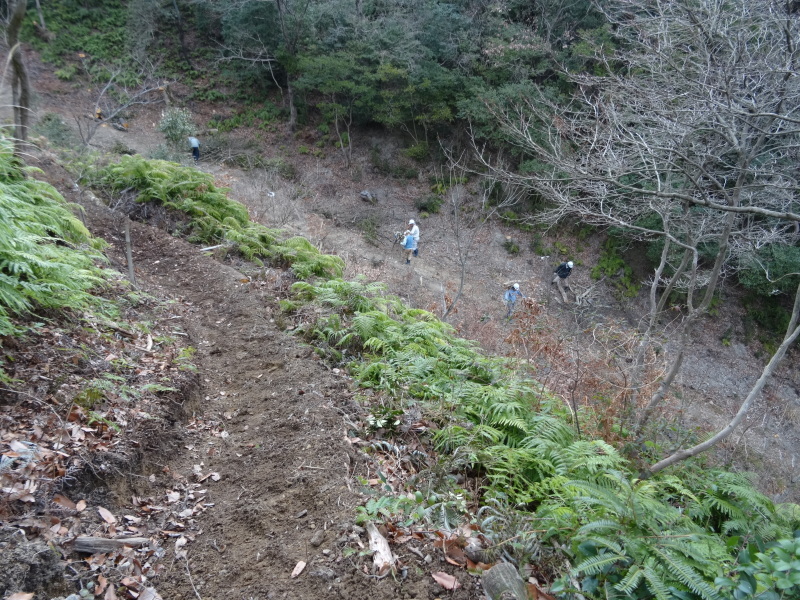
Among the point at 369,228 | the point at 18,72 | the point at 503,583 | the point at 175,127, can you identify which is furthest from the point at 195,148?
the point at 503,583

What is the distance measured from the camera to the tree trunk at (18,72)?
6.12 m

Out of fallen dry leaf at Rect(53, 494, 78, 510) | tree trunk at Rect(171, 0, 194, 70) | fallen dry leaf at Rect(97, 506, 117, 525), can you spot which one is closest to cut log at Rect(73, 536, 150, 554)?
fallen dry leaf at Rect(97, 506, 117, 525)

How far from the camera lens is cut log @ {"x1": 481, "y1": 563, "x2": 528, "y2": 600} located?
2.57 metres

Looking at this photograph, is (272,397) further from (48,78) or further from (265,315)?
(48,78)

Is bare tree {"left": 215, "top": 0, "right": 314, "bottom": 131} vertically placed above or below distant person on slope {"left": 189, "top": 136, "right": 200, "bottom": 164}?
above

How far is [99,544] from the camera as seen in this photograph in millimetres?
2680

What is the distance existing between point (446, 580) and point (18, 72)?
8108 millimetres

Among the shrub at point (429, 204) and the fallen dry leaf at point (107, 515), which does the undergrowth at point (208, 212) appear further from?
the shrub at point (429, 204)

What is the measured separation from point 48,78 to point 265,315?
81.6 feet

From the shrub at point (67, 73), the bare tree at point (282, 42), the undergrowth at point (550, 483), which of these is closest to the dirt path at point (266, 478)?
the undergrowth at point (550, 483)

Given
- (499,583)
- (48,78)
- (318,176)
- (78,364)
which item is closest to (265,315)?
(78,364)

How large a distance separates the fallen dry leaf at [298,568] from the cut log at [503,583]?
103cm

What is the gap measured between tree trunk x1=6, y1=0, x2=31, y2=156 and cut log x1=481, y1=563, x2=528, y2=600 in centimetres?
660

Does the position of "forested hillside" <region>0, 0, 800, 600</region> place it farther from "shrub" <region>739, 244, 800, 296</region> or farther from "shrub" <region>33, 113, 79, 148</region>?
"shrub" <region>739, 244, 800, 296</region>
